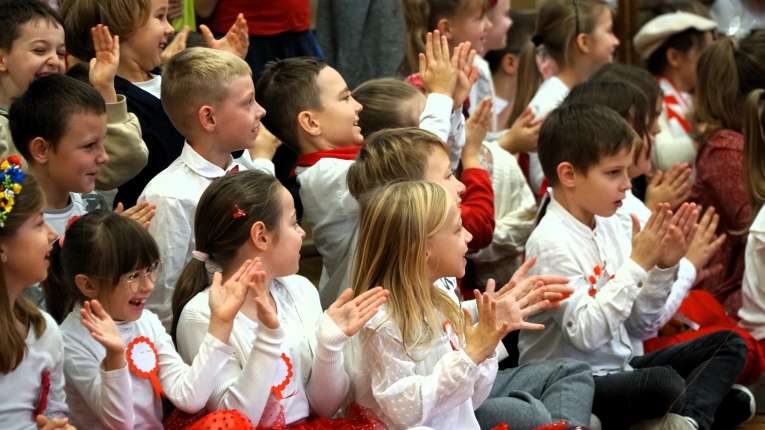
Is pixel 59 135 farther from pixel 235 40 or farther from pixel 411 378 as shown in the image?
pixel 411 378

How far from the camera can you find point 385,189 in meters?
2.70

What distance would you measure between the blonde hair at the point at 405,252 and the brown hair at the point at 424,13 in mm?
1796

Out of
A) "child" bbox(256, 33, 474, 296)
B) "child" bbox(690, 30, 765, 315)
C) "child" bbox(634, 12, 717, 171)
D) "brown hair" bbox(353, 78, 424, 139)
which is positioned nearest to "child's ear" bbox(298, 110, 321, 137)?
"child" bbox(256, 33, 474, 296)

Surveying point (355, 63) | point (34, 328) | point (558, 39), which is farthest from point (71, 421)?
point (558, 39)

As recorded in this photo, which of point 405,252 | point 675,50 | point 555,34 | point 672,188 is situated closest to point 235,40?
point 405,252

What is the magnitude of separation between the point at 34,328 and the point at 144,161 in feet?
2.85

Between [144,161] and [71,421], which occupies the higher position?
[144,161]

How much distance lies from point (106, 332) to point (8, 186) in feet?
1.24

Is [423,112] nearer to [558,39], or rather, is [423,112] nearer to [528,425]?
[528,425]

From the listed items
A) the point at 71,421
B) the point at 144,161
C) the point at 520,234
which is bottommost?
the point at 520,234

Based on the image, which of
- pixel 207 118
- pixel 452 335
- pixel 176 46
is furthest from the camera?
pixel 176 46

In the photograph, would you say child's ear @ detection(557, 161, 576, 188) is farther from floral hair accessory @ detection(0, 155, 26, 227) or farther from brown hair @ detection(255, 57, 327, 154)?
floral hair accessory @ detection(0, 155, 26, 227)

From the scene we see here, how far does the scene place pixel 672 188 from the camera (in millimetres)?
3969

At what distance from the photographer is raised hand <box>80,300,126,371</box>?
2.30m
